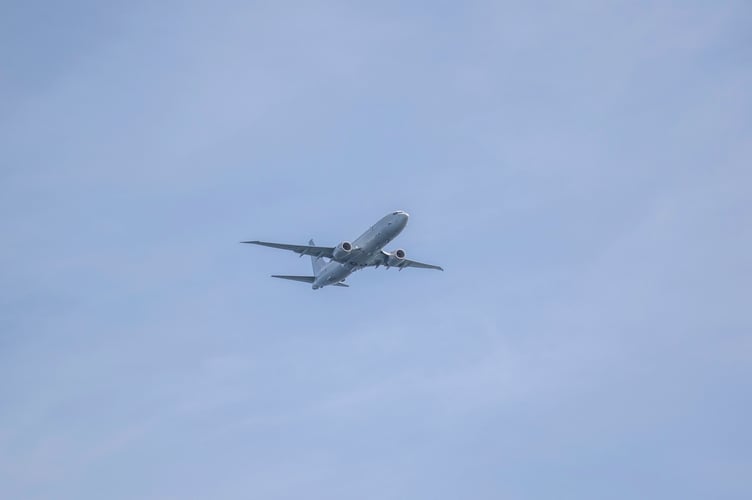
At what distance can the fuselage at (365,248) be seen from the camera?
83.4 meters

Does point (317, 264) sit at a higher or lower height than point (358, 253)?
higher

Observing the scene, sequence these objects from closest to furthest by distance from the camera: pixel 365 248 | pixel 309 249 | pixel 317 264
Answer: pixel 365 248 < pixel 309 249 < pixel 317 264

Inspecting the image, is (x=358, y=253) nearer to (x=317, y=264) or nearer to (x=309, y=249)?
(x=309, y=249)

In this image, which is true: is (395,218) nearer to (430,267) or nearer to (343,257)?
(343,257)

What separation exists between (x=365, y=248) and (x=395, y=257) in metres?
6.57

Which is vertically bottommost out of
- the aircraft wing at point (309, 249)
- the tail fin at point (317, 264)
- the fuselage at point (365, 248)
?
the fuselage at point (365, 248)

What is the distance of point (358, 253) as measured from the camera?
87875 millimetres

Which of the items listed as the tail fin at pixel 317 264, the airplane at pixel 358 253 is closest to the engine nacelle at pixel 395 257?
the airplane at pixel 358 253

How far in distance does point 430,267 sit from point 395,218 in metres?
17.8

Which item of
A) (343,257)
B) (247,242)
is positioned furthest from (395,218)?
(247,242)

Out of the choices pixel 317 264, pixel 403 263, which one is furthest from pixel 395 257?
pixel 317 264

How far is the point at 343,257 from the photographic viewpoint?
88438mm

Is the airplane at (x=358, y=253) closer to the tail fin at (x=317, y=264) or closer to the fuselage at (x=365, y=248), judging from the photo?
the fuselage at (x=365, y=248)

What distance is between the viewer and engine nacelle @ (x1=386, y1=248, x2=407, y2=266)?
92562 millimetres
